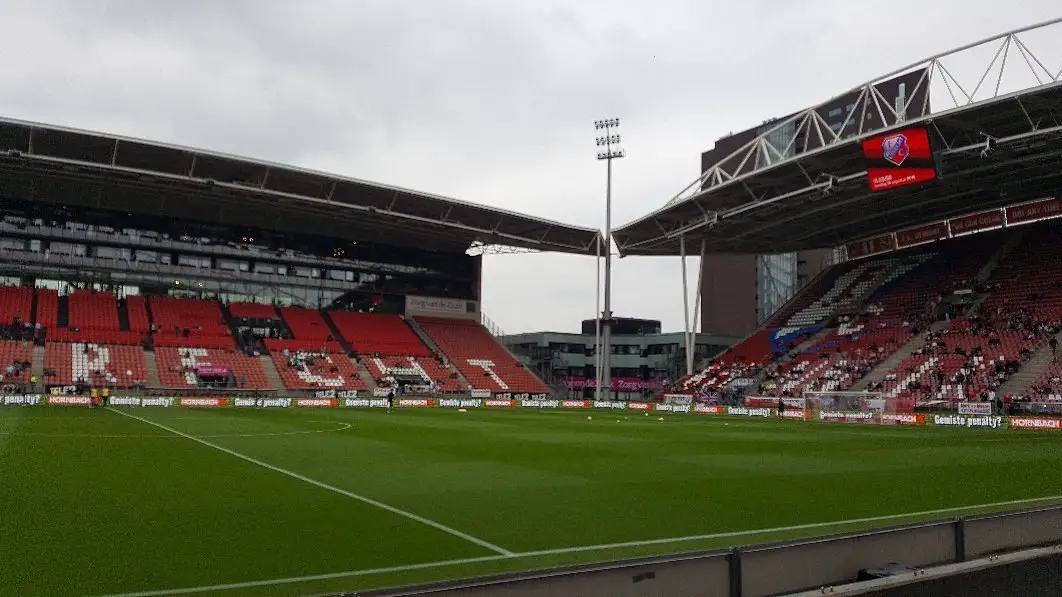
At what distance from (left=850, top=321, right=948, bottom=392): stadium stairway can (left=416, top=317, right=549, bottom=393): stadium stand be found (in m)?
25.1

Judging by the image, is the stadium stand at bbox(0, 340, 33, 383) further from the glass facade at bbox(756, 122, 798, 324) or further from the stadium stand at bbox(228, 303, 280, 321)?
the glass facade at bbox(756, 122, 798, 324)

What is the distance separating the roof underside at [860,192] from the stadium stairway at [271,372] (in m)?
27.0

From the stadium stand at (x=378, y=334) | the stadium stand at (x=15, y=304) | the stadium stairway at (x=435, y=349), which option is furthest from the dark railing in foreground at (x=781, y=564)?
the stadium stand at (x=378, y=334)

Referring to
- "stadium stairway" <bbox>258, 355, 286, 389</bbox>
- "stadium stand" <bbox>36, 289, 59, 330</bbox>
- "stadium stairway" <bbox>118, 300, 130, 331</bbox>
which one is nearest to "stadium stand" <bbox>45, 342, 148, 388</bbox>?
"stadium stand" <bbox>36, 289, 59, 330</bbox>

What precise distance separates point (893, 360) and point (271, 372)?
136ft

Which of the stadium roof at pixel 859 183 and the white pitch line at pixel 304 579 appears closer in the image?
the white pitch line at pixel 304 579

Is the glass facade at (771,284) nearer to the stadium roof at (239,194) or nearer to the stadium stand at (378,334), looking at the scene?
the stadium roof at (239,194)

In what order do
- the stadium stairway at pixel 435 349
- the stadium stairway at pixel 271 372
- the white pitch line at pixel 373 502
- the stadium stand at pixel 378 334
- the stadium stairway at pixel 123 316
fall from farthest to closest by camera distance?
the stadium stand at pixel 378 334 < the stadium stairway at pixel 435 349 < the stadium stairway at pixel 123 316 < the stadium stairway at pixel 271 372 < the white pitch line at pixel 373 502

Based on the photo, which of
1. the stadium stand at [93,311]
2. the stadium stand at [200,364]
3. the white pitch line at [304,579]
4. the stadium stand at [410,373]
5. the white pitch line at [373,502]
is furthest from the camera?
the stadium stand at [410,373]

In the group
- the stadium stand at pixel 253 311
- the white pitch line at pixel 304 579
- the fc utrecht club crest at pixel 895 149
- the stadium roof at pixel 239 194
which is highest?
the stadium roof at pixel 239 194

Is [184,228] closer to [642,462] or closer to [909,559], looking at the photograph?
[642,462]

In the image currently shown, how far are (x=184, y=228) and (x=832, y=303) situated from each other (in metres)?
52.0

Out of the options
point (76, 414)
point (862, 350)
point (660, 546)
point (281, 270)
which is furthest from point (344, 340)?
point (660, 546)

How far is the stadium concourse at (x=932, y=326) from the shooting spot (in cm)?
4197
